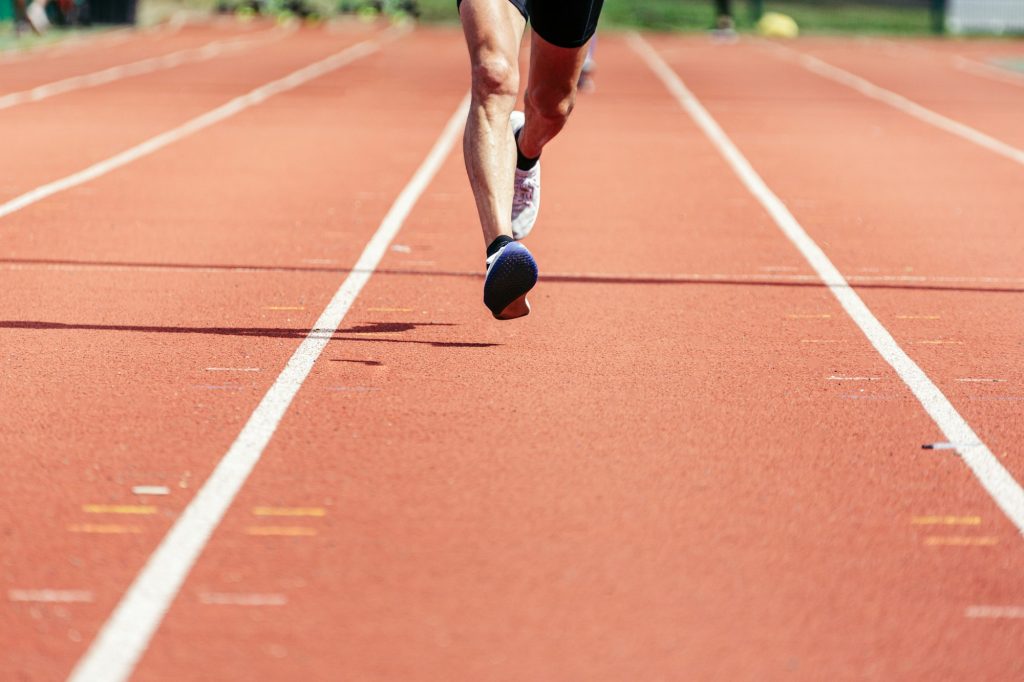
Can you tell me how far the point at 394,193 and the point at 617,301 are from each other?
3897mm

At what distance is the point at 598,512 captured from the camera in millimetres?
4281

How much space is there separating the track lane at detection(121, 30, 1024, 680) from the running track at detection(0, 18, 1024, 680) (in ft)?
0.04

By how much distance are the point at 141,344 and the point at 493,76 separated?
1.76m

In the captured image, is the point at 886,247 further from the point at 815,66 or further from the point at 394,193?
the point at 815,66

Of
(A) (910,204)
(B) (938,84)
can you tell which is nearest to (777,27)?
(B) (938,84)

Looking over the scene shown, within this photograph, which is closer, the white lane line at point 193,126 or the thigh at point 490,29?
the thigh at point 490,29

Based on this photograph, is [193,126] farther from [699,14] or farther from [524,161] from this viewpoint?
[699,14]

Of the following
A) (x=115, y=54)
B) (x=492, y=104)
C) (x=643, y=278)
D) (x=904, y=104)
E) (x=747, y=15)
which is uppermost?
(x=492, y=104)

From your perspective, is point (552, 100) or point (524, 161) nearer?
point (552, 100)

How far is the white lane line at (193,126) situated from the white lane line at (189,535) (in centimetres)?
418

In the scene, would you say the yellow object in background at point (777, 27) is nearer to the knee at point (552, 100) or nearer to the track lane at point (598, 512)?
the track lane at point (598, 512)

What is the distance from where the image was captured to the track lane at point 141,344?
3.91 meters

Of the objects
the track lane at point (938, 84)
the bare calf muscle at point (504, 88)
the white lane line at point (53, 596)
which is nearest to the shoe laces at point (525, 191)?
the bare calf muscle at point (504, 88)

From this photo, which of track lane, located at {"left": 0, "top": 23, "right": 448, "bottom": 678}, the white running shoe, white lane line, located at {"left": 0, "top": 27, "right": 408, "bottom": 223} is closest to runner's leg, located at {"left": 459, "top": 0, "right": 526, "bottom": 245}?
the white running shoe
